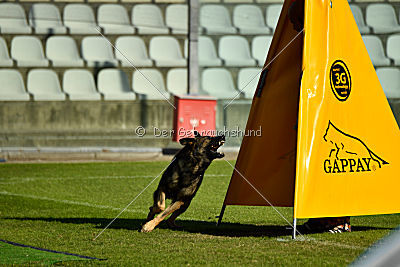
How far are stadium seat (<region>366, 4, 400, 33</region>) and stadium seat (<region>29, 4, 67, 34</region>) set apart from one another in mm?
8860

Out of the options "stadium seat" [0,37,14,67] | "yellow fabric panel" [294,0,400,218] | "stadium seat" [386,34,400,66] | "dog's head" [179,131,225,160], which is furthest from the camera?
"stadium seat" [386,34,400,66]

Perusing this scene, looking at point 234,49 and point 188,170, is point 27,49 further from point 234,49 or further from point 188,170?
point 188,170

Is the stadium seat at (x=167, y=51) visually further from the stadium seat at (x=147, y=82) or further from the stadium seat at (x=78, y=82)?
the stadium seat at (x=78, y=82)

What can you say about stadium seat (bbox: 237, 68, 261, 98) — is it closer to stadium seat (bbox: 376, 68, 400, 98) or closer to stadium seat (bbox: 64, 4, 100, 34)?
stadium seat (bbox: 376, 68, 400, 98)

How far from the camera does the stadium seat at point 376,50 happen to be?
59.7 feet

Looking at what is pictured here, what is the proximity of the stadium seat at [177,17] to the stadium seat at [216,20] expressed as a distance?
0.77 meters

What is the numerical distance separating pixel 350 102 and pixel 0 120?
11968 millimetres

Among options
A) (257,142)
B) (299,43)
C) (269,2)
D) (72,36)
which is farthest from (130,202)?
(269,2)

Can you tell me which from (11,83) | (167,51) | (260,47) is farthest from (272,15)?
(11,83)

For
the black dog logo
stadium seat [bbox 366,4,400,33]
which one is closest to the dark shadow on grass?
the black dog logo

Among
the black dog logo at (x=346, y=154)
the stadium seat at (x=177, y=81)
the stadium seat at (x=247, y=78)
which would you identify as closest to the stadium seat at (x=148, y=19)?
the stadium seat at (x=177, y=81)

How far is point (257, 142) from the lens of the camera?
240 inches

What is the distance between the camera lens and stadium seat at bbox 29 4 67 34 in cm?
1805

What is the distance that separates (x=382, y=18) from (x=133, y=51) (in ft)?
24.1
